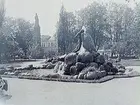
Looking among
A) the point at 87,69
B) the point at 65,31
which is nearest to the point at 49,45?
the point at 65,31

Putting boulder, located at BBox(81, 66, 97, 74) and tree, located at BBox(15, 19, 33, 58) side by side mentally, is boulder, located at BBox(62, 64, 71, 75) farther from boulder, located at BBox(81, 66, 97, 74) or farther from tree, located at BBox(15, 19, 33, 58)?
tree, located at BBox(15, 19, 33, 58)

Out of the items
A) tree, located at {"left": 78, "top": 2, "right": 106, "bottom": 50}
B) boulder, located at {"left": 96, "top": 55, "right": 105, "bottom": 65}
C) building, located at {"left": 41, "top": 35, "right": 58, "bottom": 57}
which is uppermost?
tree, located at {"left": 78, "top": 2, "right": 106, "bottom": 50}

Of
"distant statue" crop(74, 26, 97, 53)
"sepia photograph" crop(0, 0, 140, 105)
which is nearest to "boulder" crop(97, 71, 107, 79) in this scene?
"sepia photograph" crop(0, 0, 140, 105)

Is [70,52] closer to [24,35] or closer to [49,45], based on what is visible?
[49,45]

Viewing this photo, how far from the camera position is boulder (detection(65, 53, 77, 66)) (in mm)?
1316

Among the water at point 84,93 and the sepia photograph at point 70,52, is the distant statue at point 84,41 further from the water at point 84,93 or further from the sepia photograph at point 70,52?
the water at point 84,93

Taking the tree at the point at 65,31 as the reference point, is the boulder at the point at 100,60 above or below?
below

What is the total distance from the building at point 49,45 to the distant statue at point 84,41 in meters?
0.11

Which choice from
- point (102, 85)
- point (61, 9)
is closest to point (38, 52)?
point (61, 9)

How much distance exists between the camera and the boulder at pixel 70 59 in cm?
132

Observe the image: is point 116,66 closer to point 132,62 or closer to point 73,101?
point 132,62

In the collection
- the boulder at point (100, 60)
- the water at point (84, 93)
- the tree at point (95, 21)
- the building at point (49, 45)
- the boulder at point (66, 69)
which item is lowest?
the water at point (84, 93)

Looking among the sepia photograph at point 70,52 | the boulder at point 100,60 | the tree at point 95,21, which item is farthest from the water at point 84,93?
the tree at point 95,21

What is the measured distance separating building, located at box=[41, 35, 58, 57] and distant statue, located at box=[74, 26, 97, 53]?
11 centimetres
